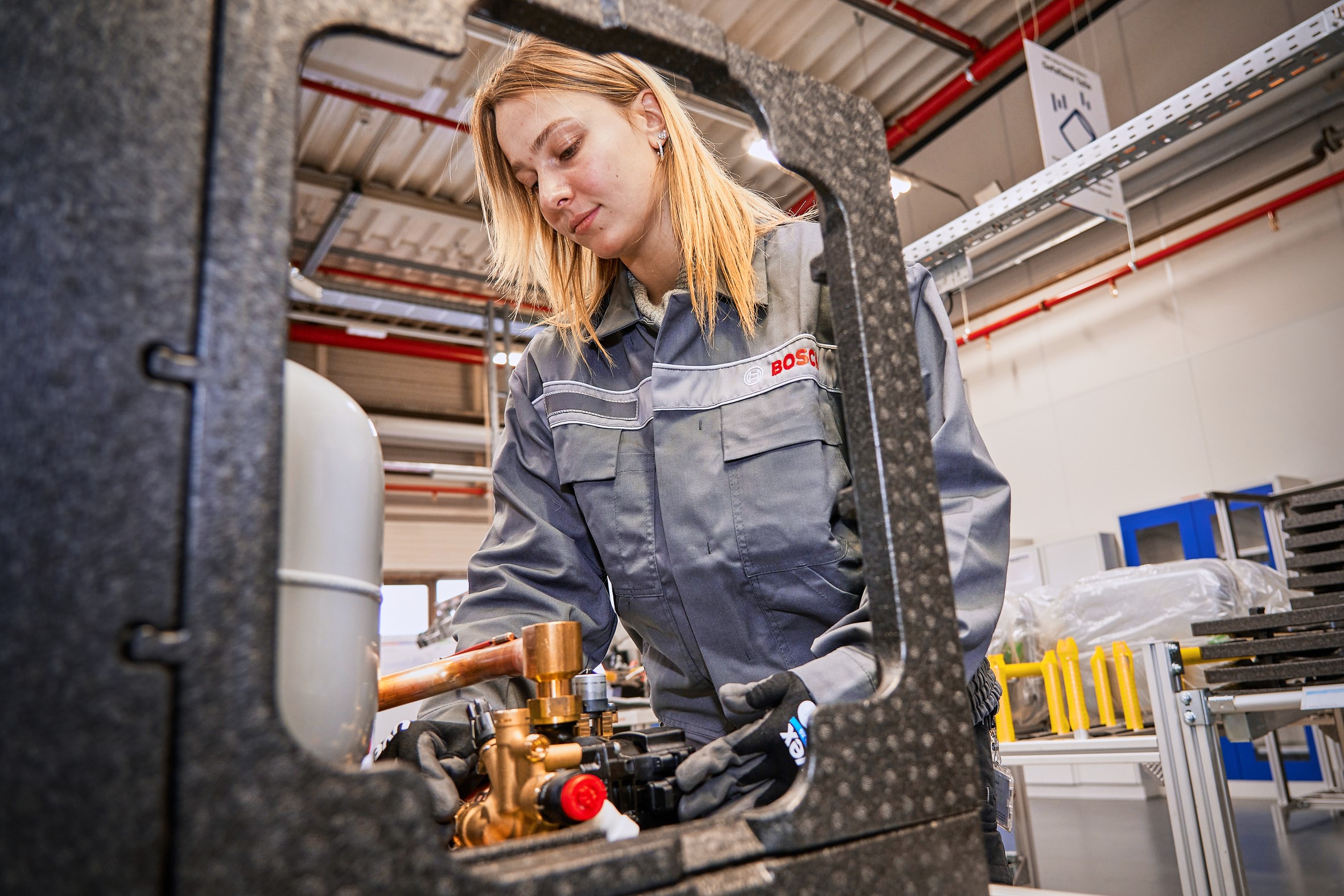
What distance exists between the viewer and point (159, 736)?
0.27m

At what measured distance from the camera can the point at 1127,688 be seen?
2.50 meters

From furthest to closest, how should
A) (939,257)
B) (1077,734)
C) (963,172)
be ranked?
(963,172) < (939,257) < (1077,734)

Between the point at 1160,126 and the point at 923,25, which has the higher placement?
the point at 923,25

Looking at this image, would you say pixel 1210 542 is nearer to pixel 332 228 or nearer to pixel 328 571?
pixel 328 571

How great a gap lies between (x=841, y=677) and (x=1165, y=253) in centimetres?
579

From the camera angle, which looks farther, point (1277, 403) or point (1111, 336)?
point (1111, 336)

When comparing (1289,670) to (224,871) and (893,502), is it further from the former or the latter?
(224,871)

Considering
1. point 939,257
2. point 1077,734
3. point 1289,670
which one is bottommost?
point 1077,734

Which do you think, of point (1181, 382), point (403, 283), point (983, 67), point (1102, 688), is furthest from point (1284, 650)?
point (403, 283)

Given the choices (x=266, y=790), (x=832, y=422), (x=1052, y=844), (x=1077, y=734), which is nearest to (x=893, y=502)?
(x=266, y=790)

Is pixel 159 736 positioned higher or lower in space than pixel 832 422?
lower

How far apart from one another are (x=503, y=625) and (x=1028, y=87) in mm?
5271

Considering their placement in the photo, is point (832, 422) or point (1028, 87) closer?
point (832, 422)

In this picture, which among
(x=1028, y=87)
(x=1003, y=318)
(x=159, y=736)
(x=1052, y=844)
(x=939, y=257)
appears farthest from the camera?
(x=1003, y=318)
